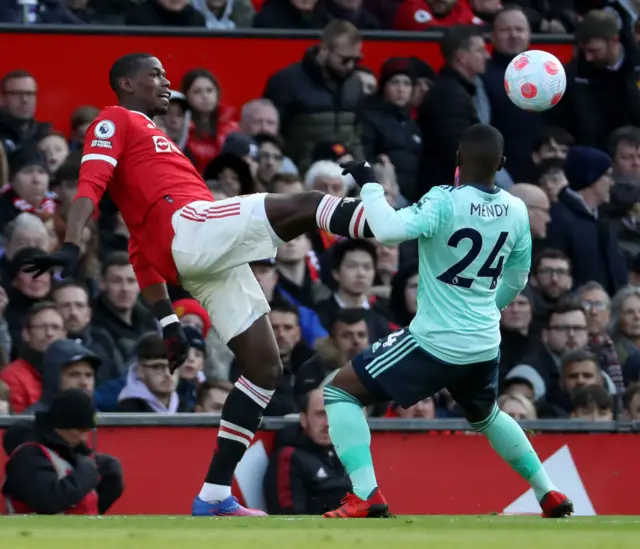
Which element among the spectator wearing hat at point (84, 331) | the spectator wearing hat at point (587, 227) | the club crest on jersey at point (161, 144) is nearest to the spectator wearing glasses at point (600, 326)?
the spectator wearing hat at point (587, 227)

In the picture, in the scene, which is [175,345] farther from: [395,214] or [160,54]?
[160,54]

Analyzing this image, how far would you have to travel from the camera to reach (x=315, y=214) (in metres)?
9.16

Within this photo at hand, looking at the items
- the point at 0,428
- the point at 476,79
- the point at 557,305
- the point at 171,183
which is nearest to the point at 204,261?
the point at 171,183

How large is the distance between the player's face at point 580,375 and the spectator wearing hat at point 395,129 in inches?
118

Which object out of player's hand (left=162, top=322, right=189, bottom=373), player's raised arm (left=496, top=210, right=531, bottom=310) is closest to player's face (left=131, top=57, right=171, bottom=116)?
player's hand (left=162, top=322, right=189, bottom=373)

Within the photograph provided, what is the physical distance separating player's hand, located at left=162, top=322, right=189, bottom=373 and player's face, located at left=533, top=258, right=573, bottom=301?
4.92m

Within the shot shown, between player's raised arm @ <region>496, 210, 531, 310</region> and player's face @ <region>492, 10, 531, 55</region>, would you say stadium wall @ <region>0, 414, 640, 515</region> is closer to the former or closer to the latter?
player's raised arm @ <region>496, 210, 531, 310</region>

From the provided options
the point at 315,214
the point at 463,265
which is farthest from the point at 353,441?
the point at 315,214

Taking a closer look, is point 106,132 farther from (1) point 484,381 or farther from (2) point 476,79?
(2) point 476,79

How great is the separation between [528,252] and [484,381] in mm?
696

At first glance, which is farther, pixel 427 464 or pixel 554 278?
pixel 554 278

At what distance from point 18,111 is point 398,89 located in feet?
10.4

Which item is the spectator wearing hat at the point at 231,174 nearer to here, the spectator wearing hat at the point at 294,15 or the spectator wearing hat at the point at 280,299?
the spectator wearing hat at the point at 280,299

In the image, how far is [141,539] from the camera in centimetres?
737
